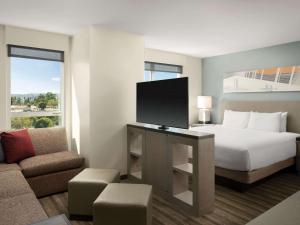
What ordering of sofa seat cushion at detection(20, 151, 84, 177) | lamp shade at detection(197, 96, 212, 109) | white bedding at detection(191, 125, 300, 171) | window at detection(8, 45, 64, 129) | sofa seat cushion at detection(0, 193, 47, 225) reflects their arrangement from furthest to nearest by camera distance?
lamp shade at detection(197, 96, 212, 109)
window at detection(8, 45, 64, 129)
white bedding at detection(191, 125, 300, 171)
sofa seat cushion at detection(20, 151, 84, 177)
sofa seat cushion at detection(0, 193, 47, 225)

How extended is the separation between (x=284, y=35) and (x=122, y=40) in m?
2.82

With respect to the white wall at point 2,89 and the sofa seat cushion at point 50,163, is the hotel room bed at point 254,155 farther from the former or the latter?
the white wall at point 2,89

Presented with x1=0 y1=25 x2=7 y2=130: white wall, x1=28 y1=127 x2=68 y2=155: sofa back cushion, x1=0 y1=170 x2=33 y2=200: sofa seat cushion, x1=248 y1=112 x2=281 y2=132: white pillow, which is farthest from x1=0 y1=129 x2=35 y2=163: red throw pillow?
x1=248 y1=112 x2=281 y2=132: white pillow

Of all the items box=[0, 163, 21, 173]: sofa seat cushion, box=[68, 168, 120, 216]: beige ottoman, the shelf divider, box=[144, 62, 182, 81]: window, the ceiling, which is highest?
the ceiling

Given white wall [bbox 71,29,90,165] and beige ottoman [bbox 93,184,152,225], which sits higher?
white wall [bbox 71,29,90,165]

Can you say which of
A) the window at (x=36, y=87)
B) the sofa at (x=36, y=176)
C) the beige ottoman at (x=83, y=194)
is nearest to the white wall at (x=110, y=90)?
the sofa at (x=36, y=176)

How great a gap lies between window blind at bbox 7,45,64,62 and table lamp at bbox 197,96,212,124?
→ 340 centimetres

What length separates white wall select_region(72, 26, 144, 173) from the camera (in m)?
3.37

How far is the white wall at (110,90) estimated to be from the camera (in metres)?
3.37

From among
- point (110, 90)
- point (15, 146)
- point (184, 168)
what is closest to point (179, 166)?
point (184, 168)

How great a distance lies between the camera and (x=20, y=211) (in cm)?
168

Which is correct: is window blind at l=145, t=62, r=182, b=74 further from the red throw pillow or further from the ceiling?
the red throw pillow

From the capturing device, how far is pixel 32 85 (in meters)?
3.79

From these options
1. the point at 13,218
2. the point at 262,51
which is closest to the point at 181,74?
the point at 262,51
